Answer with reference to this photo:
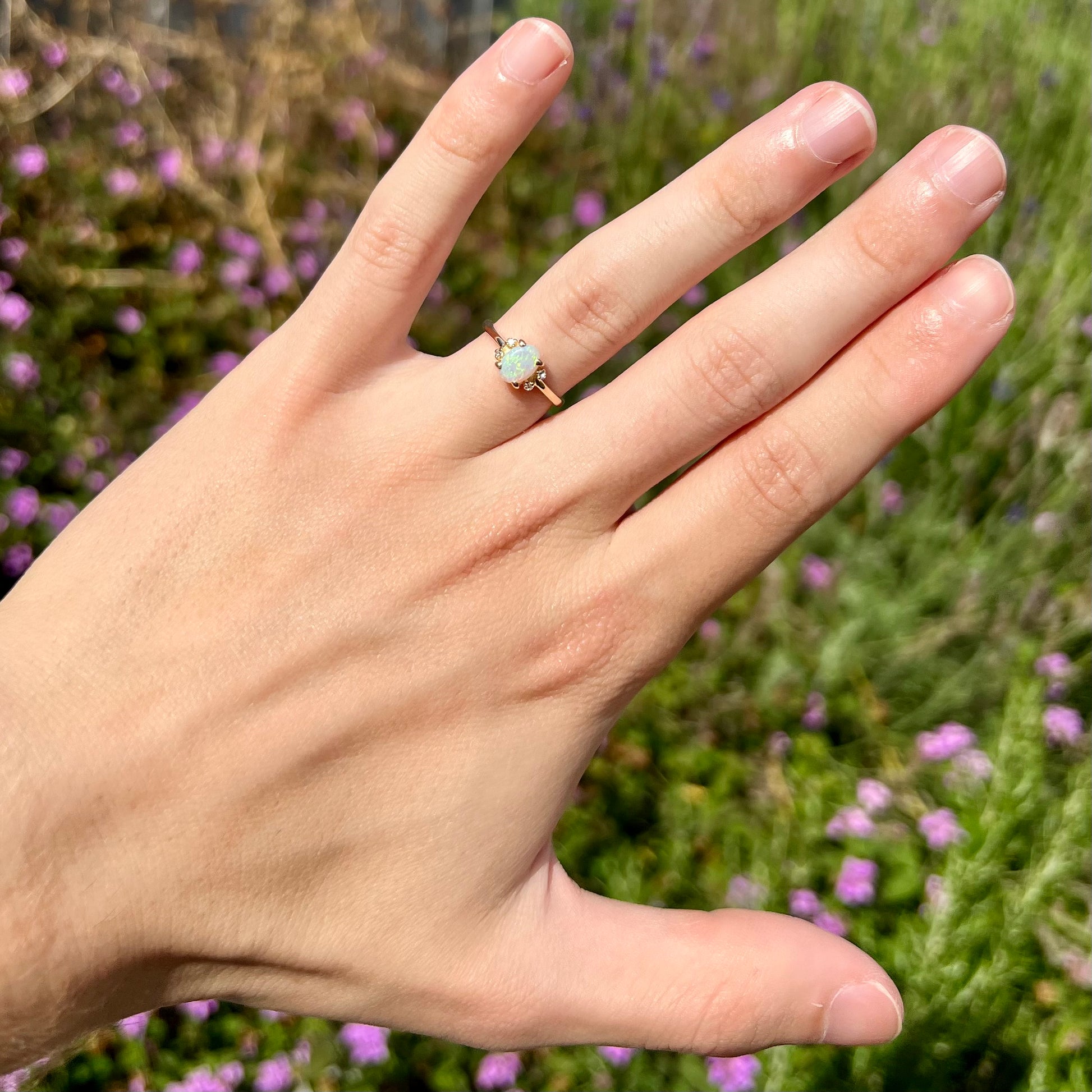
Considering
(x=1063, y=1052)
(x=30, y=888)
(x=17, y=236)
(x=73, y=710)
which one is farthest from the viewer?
(x=17, y=236)

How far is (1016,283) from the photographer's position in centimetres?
308

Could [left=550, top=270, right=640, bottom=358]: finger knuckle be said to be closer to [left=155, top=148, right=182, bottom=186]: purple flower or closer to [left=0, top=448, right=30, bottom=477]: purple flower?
[left=0, top=448, right=30, bottom=477]: purple flower

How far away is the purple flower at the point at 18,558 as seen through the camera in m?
2.61

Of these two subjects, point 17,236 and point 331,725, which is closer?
point 331,725

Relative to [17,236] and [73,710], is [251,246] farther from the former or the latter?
[73,710]

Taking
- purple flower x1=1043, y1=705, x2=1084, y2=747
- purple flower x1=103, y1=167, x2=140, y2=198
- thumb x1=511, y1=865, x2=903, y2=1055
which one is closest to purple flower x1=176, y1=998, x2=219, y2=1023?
thumb x1=511, y1=865, x2=903, y2=1055

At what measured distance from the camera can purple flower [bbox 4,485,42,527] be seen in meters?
2.62

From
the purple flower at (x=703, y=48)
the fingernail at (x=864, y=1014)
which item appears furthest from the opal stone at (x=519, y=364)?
the purple flower at (x=703, y=48)

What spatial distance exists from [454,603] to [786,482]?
625 millimetres

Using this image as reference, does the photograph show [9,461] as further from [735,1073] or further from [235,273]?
[735,1073]

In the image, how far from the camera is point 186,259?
3.13m

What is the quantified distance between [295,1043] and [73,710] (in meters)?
1.15

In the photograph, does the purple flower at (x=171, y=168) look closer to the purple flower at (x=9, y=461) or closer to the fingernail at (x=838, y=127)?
the purple flower at (x=9, y=461)

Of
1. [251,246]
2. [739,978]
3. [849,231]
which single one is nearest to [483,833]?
[739,978]
